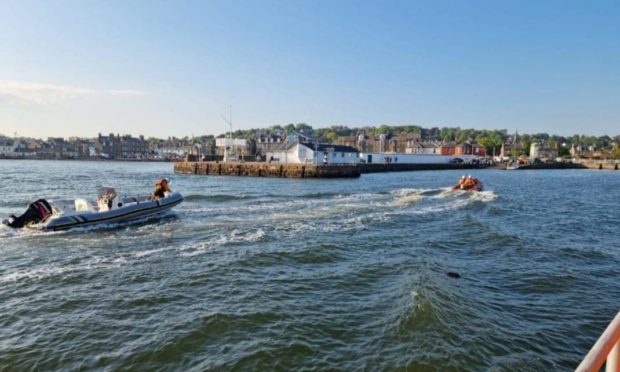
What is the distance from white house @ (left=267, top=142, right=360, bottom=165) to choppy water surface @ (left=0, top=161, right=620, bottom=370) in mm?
58688

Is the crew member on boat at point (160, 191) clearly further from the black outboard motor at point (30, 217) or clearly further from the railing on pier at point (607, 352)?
the railing on pier at point (607, 352)

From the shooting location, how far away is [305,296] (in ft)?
36.6

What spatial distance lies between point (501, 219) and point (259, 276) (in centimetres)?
1767

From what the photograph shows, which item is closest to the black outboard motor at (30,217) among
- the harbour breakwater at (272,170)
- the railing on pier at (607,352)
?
the railing on pier at (607,352)

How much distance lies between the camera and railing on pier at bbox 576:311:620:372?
2268mm

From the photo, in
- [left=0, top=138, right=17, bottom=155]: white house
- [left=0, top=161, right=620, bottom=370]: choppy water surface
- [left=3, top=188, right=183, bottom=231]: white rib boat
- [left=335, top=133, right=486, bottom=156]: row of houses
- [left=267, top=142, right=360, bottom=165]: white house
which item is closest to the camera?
[left=0, top=161, right=620, bottom=370]: choppy water surface

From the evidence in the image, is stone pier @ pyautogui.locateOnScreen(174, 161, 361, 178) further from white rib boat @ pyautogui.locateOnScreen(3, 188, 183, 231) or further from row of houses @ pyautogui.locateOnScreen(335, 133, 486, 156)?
row of houses @ pyautogui.locateOnScreen(335, 133, 486, 156)

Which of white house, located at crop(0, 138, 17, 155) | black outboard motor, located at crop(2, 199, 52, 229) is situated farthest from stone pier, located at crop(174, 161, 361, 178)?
white house, located at crop(0, 138, 17, 155)

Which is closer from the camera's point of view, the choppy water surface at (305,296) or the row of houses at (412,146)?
the choppy water surface at (305,296)

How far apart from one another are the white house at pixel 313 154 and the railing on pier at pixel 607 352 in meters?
76.4

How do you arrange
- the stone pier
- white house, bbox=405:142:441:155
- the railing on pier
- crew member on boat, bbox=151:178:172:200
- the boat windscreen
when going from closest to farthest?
the railing on pier, the boat windscreen, crew member on boat, bbox=151:178:172:200, the stone pier, white house, bbox=405:142:441:155

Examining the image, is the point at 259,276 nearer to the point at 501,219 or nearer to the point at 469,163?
the point at 501,219

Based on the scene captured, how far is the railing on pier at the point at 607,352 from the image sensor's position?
227 cm

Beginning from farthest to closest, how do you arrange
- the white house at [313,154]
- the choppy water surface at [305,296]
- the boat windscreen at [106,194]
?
the white house at [313,154] → the boat windscreen at [106,194] → the choppy water surface at [305,296]
